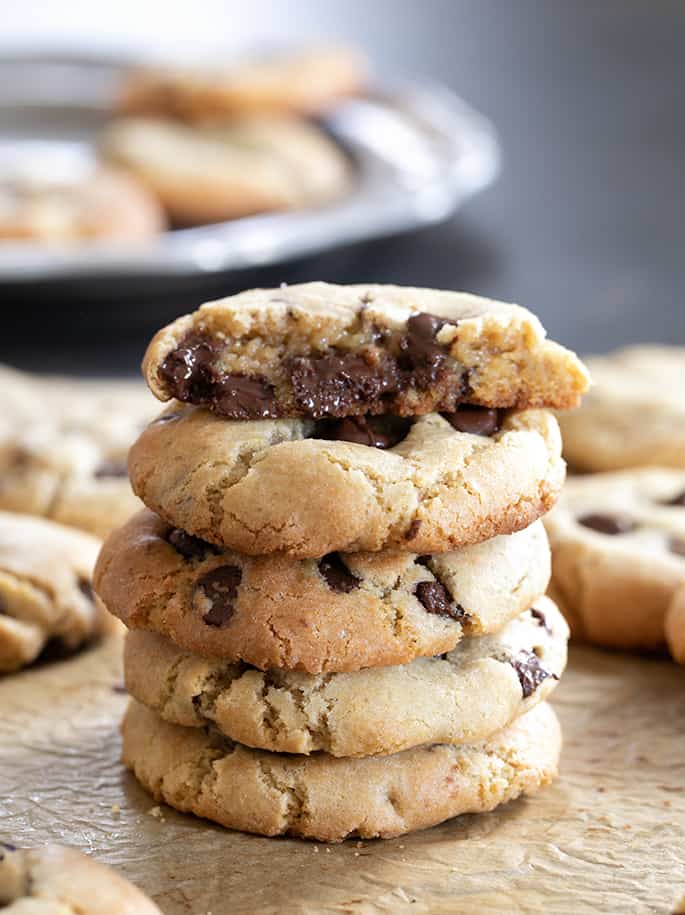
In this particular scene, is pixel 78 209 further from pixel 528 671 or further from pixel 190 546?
pixel 528 671

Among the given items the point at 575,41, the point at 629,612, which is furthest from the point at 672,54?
the point at 629,612

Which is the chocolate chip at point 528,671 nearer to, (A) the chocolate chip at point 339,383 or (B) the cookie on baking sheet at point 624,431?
(A) the chocolate chip at point 339,383

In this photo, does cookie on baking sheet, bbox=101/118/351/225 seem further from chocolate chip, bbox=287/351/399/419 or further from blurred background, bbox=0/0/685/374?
chocolate chip, bbox=287/351/399/419

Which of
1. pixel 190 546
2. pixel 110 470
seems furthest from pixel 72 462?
pixel 190 546

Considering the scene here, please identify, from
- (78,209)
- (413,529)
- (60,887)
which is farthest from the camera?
(78,209)

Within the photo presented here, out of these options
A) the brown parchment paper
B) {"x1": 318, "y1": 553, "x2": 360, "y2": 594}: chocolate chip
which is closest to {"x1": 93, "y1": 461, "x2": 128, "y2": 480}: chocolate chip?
the brown parchment paper

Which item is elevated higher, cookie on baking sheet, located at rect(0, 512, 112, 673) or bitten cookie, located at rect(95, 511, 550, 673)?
bitten cookie, located at rect(95, 511, 550, 673)

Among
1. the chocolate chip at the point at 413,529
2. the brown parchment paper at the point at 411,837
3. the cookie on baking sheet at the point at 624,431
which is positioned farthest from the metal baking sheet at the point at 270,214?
the chocolate chip at the point at 413,529
